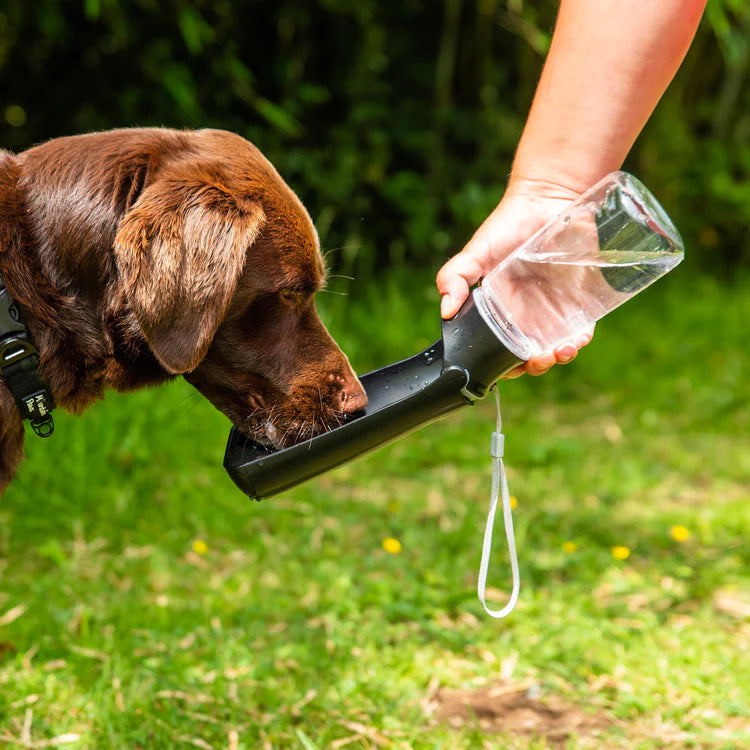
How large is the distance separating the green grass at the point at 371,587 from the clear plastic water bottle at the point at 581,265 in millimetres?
999

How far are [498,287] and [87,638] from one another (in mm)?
1560

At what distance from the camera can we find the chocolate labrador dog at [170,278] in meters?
2.05

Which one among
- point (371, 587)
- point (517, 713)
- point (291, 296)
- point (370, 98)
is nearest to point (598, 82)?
point (291, 296)

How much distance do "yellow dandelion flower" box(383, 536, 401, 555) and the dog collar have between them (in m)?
1.54

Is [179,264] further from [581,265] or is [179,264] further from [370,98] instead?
[370,98]

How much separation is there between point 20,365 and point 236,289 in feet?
1.67

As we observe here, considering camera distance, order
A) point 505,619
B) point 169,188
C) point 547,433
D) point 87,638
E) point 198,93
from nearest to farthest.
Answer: point 169,188 → point 87,638 → point 505,619 → point 547,433 → point 198,93

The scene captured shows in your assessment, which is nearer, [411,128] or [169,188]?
[169,188]

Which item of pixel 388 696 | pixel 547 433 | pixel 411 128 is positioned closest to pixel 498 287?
pixel 388 696

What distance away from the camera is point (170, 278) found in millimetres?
2016

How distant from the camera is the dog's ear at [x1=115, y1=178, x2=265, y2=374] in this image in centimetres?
201

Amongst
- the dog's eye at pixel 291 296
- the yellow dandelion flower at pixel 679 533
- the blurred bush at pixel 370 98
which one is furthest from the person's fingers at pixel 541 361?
the blurred bush at pixel 370 98

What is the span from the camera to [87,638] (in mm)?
2730

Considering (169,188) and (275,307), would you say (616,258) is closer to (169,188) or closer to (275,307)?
(275,307)
